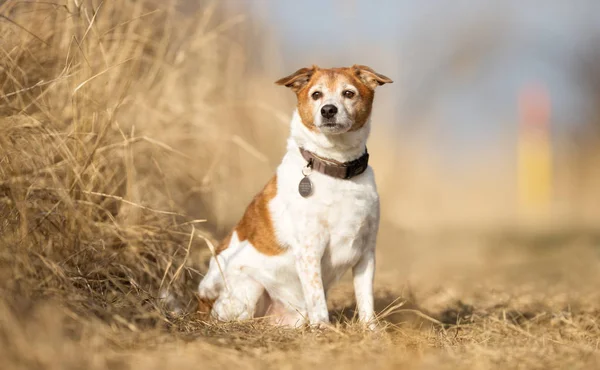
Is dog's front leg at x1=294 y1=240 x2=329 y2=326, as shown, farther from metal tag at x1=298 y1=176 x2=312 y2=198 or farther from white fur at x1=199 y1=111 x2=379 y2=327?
metal tag at x1=298 y1=176 x2=312 y2=198

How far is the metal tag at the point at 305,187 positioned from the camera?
4.05 meters

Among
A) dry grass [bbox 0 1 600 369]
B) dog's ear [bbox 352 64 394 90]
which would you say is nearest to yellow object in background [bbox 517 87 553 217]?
dry grass [bbox 0 1 600 369]

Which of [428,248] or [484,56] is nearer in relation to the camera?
[428,248]

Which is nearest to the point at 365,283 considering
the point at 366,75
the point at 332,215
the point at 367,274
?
the point at 367,274

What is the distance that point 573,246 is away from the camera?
→ 8570mm

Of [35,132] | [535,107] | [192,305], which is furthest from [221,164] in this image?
[535,107]

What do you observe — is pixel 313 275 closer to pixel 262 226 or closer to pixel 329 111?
pixel 262 226

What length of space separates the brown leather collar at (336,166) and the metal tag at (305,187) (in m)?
0.10

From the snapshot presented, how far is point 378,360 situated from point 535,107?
14896 millimetres

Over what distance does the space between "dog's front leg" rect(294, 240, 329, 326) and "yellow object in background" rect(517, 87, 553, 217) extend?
11.6 metres

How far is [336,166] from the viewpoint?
161 inches

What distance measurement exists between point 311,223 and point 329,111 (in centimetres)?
61

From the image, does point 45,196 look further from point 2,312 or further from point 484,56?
point 484,56

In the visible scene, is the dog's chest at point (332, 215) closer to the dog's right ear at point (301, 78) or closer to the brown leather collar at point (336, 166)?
the brown leather collar at point (336, 166)
